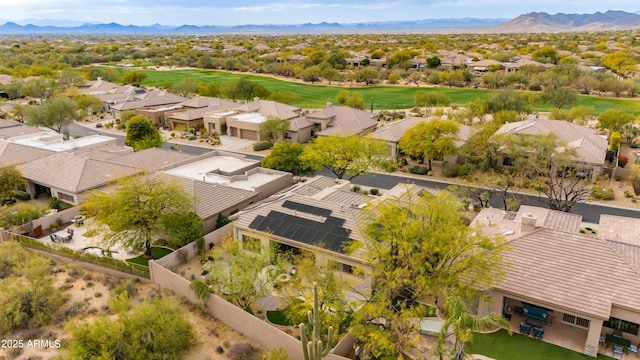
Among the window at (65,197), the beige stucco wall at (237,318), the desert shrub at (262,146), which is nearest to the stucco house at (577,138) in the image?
the desert shrub at (262,146)

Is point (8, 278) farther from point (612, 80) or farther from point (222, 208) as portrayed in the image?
point (612, 80)

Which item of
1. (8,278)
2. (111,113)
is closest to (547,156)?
(8,278)

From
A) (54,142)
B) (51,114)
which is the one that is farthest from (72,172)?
(51,114)

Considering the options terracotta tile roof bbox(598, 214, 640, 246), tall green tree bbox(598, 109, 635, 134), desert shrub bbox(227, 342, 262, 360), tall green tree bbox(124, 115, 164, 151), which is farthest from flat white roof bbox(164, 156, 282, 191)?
tall green tree bbox(598, 109, 635, 134)

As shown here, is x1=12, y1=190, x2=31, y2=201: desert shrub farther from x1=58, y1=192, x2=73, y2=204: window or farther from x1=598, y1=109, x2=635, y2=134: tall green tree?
x1=598, y1=109, x2=635, y2=134: tall green tree

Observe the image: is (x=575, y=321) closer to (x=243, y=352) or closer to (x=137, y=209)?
(x=243, y=352)

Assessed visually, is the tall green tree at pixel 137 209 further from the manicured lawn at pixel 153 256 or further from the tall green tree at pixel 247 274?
the tall green tree at pixel 247 274
